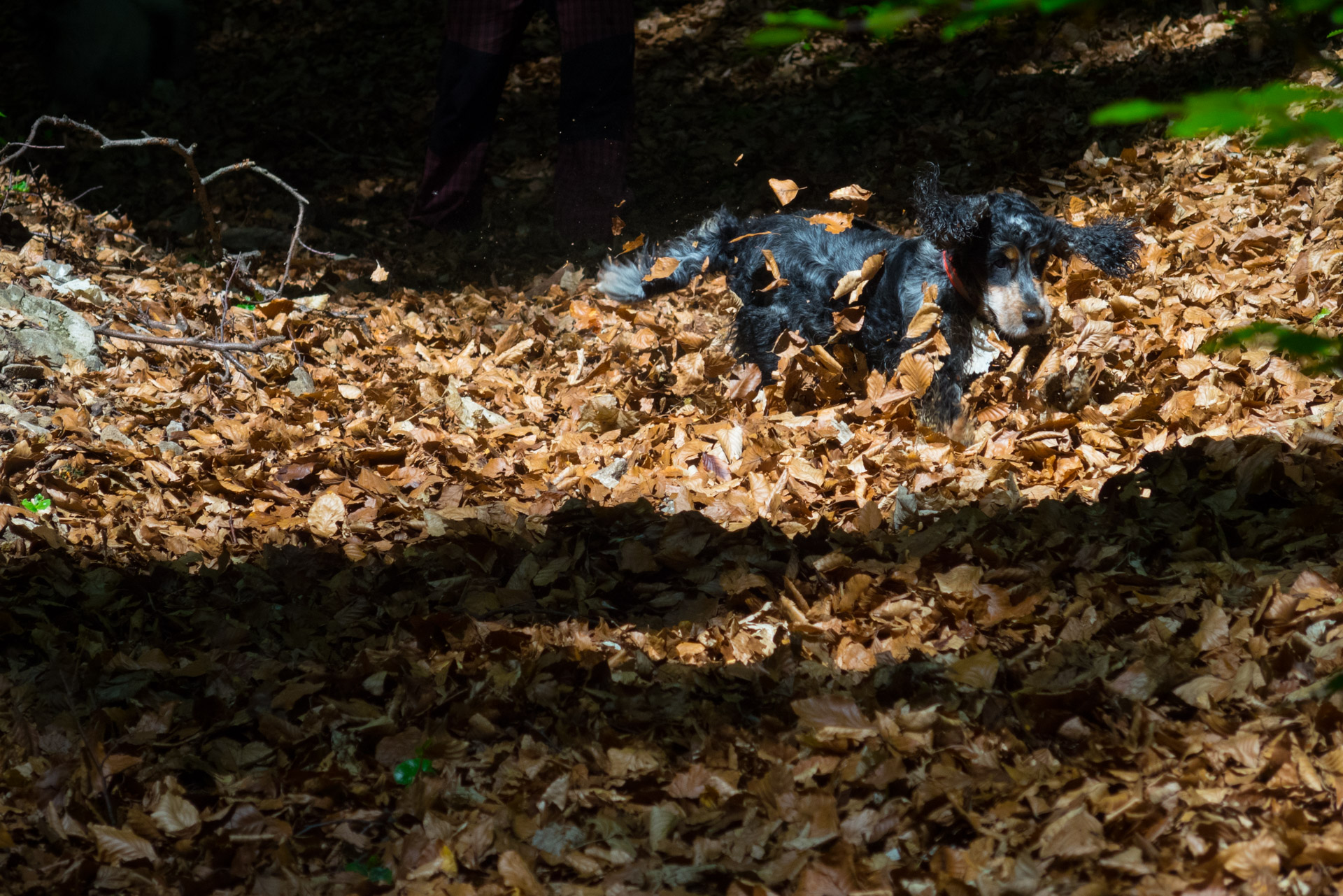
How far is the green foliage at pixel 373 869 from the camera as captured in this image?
2.19 m

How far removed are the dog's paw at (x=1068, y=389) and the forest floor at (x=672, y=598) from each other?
0.03 m

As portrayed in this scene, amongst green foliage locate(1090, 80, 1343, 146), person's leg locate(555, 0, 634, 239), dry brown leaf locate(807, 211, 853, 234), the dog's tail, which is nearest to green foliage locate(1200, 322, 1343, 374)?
green foliage locate(1090, 80, 1343, 146)

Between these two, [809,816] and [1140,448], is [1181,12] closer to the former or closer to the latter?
[1140,448]

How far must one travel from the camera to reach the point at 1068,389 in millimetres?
4113

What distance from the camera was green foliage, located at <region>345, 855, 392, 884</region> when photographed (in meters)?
2.19

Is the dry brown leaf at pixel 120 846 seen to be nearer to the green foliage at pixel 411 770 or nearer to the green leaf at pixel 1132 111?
the green foliage at pixel 411 770

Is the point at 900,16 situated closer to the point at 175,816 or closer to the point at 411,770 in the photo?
the point at 411,770

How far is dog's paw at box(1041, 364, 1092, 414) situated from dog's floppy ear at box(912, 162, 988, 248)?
2.32 feet

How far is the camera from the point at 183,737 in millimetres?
2607

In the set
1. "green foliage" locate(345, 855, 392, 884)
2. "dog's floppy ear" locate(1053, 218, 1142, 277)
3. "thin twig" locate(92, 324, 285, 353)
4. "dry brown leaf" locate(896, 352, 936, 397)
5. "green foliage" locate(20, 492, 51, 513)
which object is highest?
"dog's floppy ear" locate(1053, 218, 1142, 277)

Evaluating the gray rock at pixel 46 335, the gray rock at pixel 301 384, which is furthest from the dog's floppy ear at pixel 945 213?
the gray rock at pixel 46 335

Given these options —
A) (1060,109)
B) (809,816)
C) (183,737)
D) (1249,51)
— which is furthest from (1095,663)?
(1249,51)

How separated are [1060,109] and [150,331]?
6.11 m

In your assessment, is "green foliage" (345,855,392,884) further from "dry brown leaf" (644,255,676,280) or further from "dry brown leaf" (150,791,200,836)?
"dry brown leaf" (644,255,676,280)
